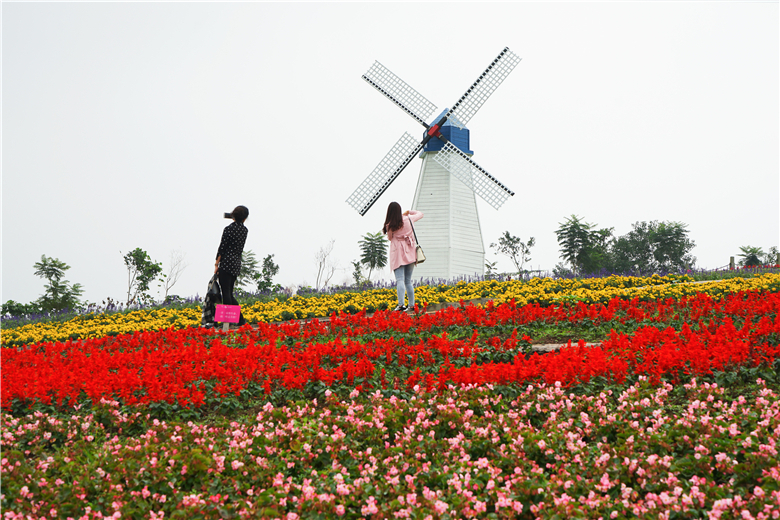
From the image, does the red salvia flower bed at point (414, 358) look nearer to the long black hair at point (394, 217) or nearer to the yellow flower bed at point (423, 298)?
the yellow flower bed at point (423, 298)

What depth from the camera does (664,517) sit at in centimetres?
268

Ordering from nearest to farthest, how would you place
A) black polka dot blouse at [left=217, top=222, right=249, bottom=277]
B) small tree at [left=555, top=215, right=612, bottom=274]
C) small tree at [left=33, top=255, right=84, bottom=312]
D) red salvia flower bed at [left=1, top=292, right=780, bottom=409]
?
1. red salvia flower bed at [left=1, top=292, right=780, bottom=409]
2. black polka dot blouse at [left=217, top=222, right=249, bottom=277]
3. small tree at [left=33, top=255, right=84, bottom=312]
4. small tree at [left=555, top=215, right=612, bottom=274]

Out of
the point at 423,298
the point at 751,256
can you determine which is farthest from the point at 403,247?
the point at 751,256

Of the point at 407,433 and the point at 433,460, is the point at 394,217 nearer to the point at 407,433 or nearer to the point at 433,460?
the point at 407,433

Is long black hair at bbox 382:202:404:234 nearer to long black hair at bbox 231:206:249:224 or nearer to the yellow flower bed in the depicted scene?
the yellow flower bed

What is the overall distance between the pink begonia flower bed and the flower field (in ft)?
0.04

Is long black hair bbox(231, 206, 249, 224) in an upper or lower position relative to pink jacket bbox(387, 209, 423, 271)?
upper

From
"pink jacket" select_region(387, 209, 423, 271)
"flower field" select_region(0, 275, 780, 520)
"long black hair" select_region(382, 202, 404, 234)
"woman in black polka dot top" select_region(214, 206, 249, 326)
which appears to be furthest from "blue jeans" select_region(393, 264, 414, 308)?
"flower field" select_region(0, 275, 780, 520)

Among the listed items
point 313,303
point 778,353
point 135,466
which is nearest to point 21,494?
point 135,466

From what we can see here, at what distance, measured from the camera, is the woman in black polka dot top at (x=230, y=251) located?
888cm

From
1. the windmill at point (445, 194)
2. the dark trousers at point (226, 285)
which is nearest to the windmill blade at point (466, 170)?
the windmill at point (445, 194)

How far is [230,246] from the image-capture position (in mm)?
8898

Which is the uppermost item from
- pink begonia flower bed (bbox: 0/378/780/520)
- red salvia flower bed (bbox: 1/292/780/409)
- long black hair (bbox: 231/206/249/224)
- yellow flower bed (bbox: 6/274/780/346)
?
long black hair (bbox: 231/206/249/224)

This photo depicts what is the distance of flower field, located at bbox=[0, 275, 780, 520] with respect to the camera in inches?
117
